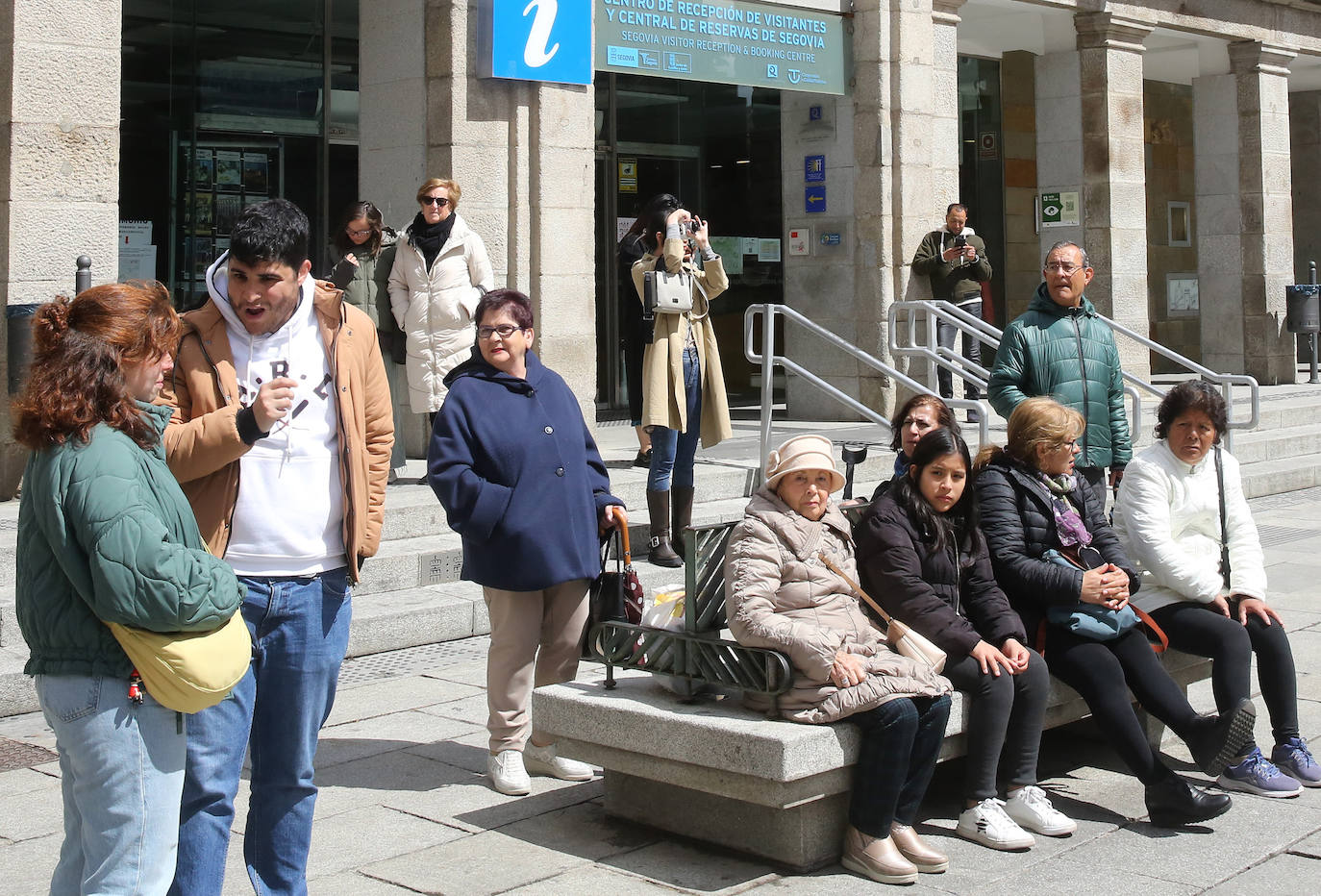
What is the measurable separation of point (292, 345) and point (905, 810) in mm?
2171

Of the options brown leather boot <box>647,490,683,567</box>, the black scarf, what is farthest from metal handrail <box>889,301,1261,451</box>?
the black scarf

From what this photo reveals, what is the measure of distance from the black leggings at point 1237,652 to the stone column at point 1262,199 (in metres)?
13.7

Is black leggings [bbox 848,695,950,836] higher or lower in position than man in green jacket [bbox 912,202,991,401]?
lower

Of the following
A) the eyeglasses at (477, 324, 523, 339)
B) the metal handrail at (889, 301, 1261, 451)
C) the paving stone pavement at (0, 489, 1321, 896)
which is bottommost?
the paving stone pavement at (0, 489, 1321, 896)

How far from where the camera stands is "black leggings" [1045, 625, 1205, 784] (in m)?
4.99

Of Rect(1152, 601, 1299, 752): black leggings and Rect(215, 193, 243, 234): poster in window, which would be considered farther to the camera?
Rect(215, 193, 243, 234): poster in window

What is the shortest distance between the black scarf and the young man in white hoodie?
5046 mm

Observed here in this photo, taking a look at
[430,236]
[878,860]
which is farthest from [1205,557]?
[430,236]

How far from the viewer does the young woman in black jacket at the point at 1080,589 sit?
4.95m

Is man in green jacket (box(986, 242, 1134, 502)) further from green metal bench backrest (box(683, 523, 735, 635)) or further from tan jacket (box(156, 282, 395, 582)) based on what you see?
tan jacket (box(156, 282, 395, 582))

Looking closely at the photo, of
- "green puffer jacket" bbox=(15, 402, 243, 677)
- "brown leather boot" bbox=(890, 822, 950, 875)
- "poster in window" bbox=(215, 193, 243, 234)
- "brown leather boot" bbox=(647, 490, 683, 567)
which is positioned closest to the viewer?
"green puffer jacket" bbox=(15, 402, 243, 677)

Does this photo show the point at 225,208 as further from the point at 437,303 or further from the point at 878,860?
the point at 878,860

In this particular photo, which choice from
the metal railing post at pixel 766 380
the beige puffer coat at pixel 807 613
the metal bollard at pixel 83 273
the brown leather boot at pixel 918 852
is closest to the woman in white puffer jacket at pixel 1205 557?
the beige puffer coat at pixel 807 613

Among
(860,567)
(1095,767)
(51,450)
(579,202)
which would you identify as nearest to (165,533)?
(51,450)
